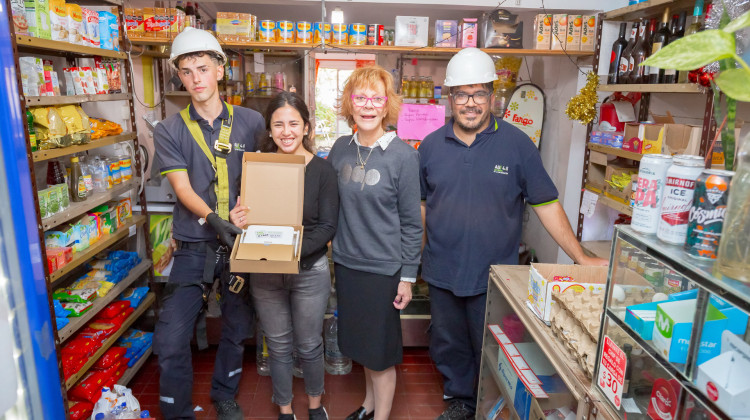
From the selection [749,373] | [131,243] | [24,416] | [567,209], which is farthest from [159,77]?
[749,373]

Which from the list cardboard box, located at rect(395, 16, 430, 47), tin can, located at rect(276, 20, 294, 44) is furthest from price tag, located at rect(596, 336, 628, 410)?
tin can, located at rect(276, 20, 294, 44)

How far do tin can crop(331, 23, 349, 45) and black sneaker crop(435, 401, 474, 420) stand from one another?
248 centimetres

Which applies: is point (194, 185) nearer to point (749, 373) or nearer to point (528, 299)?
point (528, 299)

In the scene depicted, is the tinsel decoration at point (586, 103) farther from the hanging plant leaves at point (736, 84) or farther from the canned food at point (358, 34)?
the hanging plant leaves at point (736, 84)

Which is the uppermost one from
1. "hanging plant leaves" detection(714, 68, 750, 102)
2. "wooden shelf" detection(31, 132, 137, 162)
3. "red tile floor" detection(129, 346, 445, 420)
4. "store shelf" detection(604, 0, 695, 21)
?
"store shelf" detection(604, 0, 695, 21)

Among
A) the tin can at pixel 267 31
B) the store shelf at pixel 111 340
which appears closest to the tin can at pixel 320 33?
the tin can at pixel 267 31

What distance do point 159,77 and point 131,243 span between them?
1.58m

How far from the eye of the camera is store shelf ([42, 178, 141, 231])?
2.39 meters

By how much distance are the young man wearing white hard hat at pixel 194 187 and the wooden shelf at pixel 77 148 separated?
0.39m

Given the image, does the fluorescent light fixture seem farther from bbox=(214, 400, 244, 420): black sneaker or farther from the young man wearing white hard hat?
bbox=(214, 400, 244, 420): black sneaker

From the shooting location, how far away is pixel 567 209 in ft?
12.5

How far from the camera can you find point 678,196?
1.12m

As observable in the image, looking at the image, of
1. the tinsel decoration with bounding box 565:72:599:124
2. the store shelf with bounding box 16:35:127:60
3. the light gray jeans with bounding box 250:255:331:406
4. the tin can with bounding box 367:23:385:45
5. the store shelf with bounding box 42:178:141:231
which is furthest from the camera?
the tin can with bounding box 367:23:385:45

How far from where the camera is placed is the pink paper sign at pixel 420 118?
3.89 meters
